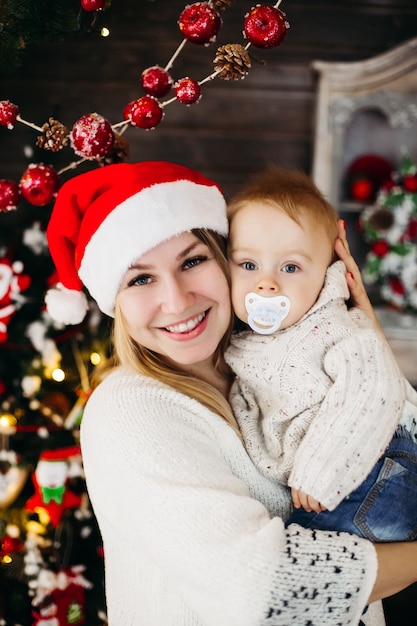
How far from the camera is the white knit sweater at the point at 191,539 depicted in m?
0.86

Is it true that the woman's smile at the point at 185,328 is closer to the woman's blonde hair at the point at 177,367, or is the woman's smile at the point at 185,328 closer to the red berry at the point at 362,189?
the woman's blonde hair at the point at 177,367

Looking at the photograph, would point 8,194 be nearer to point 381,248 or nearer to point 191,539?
point 191,539

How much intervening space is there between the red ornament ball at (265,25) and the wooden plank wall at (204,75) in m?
2.18

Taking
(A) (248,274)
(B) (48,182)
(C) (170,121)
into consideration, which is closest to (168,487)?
(A) (248,274)

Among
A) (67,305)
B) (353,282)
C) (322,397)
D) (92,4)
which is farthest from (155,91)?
(322,397)

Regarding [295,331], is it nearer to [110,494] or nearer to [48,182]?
[110,494]

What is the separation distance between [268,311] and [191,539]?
57cm

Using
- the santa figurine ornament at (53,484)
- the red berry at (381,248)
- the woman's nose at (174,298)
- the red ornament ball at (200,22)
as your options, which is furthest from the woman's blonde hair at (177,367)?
the red berry at (381,248)

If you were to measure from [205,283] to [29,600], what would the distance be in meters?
Result: 1.57

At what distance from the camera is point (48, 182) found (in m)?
A: 1.31

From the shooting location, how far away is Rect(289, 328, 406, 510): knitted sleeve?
107cm

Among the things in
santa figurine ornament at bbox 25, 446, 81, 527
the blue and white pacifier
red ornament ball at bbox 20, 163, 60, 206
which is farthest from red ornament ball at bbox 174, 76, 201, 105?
santa figurine ornament at bbox 25, 446, 81, 527

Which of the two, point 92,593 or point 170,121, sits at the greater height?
point 170,121

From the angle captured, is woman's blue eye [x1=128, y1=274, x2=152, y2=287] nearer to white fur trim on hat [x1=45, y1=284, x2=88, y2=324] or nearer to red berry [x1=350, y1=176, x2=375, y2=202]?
white fur trim on hat [x1=45, y1=284, x2=88, y2=324]
